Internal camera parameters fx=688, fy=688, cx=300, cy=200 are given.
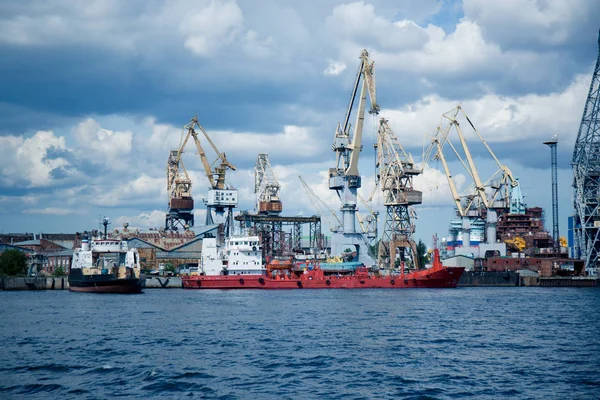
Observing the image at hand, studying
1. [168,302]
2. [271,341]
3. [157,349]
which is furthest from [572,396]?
[168,302]

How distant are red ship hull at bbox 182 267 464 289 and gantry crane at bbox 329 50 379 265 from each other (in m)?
20.9

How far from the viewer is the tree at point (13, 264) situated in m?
134

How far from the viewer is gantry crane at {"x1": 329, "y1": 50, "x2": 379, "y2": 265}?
126 meters

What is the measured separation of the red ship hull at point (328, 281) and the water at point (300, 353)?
123 ft

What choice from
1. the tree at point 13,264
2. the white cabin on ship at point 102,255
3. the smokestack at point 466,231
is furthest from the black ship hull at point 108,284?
the smokestack at point 466,231

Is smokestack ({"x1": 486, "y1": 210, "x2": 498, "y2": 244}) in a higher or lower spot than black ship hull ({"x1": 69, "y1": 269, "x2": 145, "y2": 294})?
higher

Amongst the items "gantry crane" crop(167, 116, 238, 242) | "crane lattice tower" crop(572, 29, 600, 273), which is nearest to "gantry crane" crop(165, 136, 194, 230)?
"gantry crane" crop(167, 116, 238, 242)

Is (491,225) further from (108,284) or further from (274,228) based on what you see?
(108,284)

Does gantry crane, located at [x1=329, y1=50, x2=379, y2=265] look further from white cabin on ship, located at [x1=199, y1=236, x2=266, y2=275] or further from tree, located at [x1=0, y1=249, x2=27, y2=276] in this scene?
tree, located at [x1=0, y1=249, x2=27, y2=276]

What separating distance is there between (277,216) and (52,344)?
124323 mm

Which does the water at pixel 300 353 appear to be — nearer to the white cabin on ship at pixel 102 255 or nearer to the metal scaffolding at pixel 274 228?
the white cabin on ship at pixel 102 255

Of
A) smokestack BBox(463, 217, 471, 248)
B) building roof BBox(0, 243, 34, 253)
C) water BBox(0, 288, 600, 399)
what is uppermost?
smokestack BBox(463, 217, 471, 248)

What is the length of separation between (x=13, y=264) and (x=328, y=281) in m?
67.5

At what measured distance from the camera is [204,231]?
530 ft
